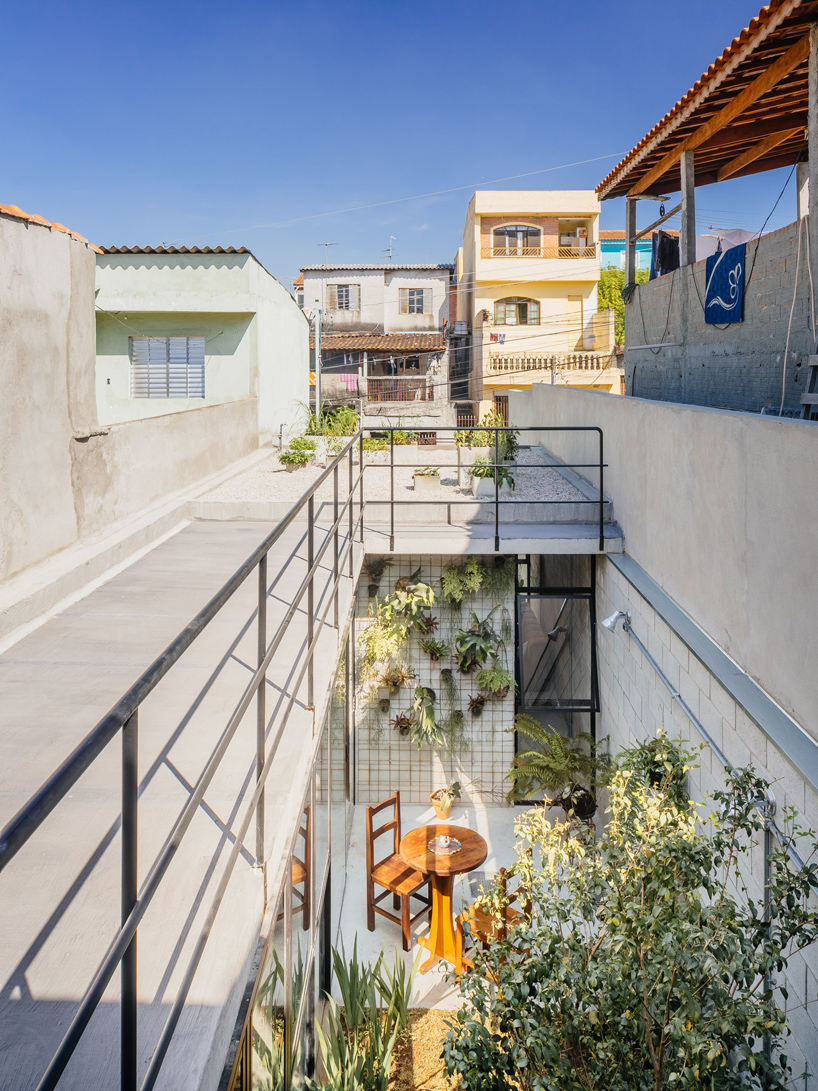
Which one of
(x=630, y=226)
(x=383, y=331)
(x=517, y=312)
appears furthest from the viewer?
(x=383, y=331)

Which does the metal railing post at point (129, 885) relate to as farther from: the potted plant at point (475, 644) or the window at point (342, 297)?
the window at point (342, 297)

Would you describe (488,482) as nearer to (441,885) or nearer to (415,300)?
(441,885)

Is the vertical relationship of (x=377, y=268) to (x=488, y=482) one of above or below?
above

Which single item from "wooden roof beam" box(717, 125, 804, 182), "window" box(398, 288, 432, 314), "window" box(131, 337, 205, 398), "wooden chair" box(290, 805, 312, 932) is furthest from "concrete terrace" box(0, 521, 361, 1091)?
"window" box(398, 288, 432, 314)

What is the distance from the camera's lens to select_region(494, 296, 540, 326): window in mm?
32500

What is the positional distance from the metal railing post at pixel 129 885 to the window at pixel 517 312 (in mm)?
32714

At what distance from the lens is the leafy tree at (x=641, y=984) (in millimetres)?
2570

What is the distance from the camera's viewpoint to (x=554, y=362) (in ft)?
97.5

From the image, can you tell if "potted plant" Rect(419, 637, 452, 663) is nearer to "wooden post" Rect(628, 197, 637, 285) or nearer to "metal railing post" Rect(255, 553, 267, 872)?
"wooden post" Rect(628, 197, 637, 285)

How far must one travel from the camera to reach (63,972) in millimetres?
1943

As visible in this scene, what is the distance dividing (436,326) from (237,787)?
36088 millimetres

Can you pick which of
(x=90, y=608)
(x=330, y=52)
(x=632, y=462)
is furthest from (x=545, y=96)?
(x=90, y=608)

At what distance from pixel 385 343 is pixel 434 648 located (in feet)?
92.8

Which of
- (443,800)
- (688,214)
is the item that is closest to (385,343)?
(688,214)
